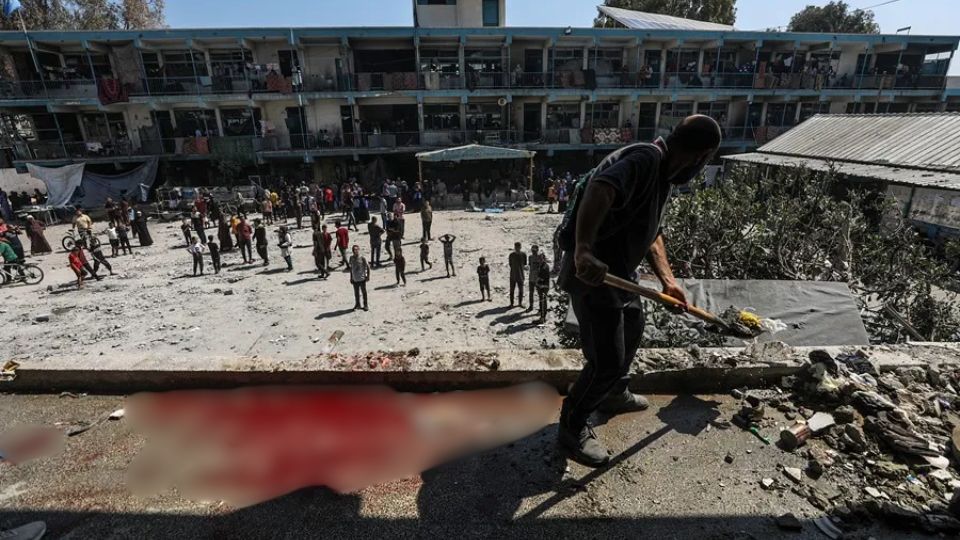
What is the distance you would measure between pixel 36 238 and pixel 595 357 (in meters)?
20.0

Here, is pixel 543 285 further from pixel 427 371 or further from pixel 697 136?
pixel 697 136

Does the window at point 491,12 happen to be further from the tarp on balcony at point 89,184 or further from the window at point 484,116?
the tarp on balcony at point 89,184

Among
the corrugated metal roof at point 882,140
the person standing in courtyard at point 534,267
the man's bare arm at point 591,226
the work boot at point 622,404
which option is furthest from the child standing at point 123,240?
the corrugated metal roof at point 882,140

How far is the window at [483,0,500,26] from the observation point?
1022 inches

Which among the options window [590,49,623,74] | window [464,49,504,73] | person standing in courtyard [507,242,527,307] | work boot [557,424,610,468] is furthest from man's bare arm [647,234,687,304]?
window [590,49,623,74]

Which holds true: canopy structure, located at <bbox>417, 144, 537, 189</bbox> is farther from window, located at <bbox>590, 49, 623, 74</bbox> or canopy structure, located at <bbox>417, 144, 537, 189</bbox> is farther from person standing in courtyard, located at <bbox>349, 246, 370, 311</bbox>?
person standing in courtyard, located at <bbox>349, 246, 370, 311</bbox>

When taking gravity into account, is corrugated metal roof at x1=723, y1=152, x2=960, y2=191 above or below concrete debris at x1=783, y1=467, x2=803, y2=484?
above

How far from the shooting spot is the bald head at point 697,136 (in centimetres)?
215

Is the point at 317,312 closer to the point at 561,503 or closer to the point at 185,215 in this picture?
the point at 561,503

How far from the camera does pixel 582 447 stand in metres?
2.36

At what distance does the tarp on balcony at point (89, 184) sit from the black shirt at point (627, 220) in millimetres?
25611

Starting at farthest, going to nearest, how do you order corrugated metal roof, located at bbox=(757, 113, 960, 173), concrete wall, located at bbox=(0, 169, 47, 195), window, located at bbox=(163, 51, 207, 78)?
concrete wall, located at bbox=(0, 169, 47, 195) < window, located at bbox=(163, 51, 207, 78) < corrugated metal roof, located at bbox=(757, 113, 960, 173)

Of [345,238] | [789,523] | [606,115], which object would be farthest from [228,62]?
[789,523]

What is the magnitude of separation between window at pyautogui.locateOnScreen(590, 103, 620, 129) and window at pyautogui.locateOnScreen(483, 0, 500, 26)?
23.8 feet
